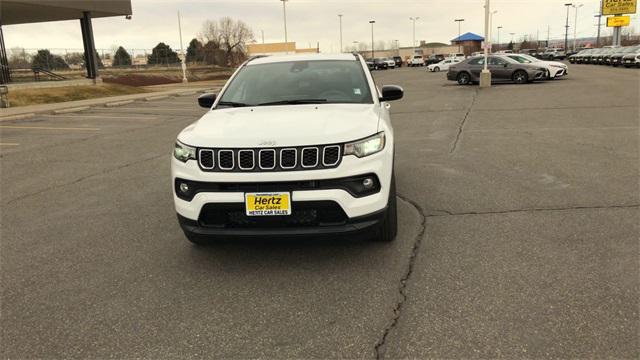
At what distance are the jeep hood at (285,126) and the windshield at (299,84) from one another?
1.14ft

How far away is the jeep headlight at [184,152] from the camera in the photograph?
3912 millimetres

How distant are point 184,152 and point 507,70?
24530mm

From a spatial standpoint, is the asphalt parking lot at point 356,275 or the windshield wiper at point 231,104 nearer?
the asphalt parking lot at point 356,275

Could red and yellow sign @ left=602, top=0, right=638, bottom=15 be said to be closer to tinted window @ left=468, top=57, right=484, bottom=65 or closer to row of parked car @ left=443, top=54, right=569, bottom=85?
row of parked car @ left=443, top=54, right=569, bottom=85

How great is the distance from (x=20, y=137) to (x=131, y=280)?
10.5 meters

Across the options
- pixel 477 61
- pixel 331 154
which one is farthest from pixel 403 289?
pixel 477 61

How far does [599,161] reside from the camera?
24.5 ft

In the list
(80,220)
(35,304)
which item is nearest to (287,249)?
(35,304)

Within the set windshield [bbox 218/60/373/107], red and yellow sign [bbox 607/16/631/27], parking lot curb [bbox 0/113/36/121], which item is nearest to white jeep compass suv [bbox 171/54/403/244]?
windshield [bbox 218/60/373/107]

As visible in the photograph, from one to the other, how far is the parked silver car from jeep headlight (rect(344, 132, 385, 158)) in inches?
928

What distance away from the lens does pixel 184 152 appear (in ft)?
13.1

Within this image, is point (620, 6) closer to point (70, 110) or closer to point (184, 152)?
point (70, 110)

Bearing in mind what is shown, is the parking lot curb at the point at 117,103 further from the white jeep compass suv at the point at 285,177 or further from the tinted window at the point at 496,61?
the white jeep compass suv at the point at 285,177

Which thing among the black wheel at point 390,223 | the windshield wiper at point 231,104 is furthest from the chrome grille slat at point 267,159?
the windshield wiper at point 231,104
